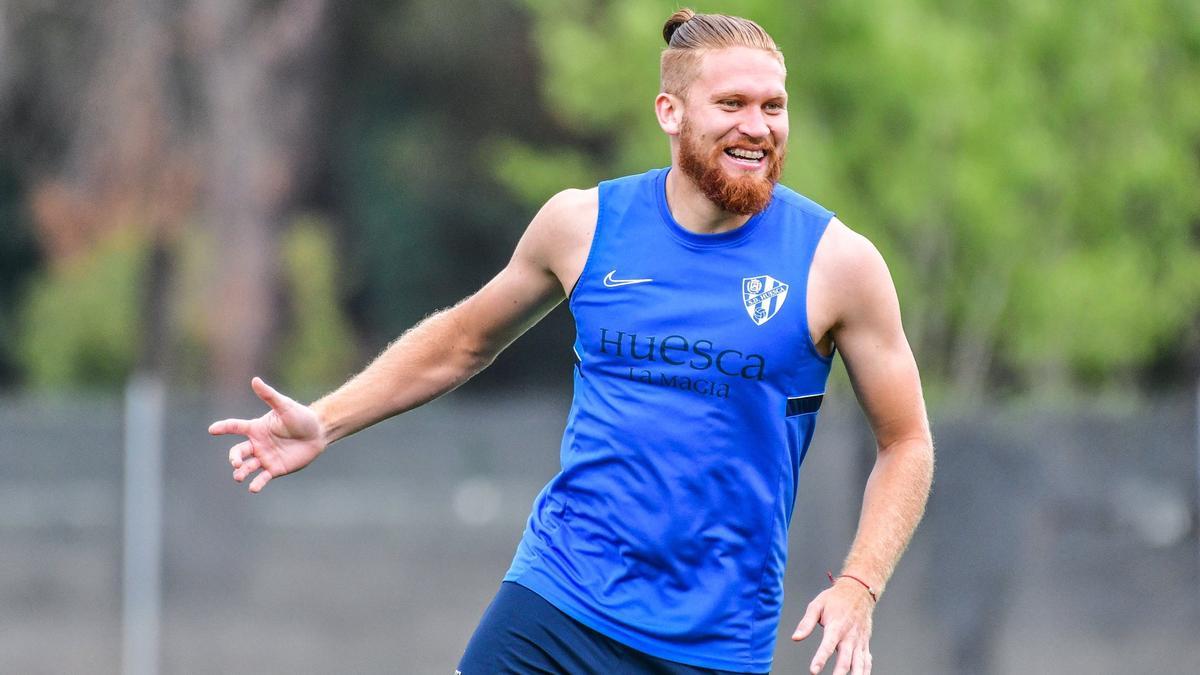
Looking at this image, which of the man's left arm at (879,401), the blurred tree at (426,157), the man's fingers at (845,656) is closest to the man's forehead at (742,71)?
the man's left arm at (879,401)

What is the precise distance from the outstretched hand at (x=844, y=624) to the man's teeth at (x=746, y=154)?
1.08 m

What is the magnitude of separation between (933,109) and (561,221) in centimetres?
1045

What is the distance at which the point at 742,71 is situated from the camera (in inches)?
177

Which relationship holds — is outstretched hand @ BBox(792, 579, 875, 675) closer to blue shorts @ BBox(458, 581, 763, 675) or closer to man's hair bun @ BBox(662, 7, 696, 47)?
blue shorts @ BBox(458, 581, 763, 675)

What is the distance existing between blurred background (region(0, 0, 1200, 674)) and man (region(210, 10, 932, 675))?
5413mm

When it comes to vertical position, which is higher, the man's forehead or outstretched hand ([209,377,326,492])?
the man's forehead

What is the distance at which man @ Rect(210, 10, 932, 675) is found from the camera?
4402 mm

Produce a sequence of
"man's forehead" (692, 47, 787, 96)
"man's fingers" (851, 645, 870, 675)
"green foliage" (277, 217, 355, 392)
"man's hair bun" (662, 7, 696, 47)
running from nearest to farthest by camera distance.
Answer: "man's fingers" (851, 645, 870, 675) < "man's forehead" (692, 47, 787, 96) < "man's hair bun" (662, 7, 696, 47) < "green foliage" (277, 217, 355, 392)

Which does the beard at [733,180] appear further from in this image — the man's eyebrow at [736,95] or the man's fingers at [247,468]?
the man's fingers at [247,468]

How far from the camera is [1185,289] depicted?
1666cm

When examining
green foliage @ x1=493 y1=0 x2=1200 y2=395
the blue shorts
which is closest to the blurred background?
green foliage @ x1=493 y1=0 x2=1200 y2=395

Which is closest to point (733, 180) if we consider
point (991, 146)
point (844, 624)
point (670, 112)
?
point (670, 112)

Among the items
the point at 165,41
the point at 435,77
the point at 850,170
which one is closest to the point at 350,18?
the point at 435,77

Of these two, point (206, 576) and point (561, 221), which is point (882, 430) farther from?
point (206, 576)
